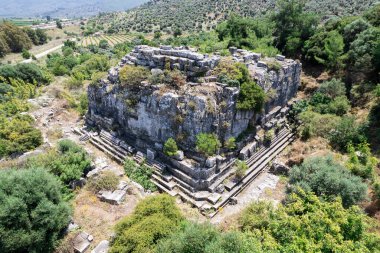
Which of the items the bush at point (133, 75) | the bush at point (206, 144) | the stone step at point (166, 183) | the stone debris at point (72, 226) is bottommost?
the stone step at point (166, 183)

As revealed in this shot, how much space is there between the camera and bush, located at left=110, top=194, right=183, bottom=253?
10.7 metres

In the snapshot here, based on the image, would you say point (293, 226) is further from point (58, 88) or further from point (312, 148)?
point (58, 88)

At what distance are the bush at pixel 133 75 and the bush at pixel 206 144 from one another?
Result: 6311 mm

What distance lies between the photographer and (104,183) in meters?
16.0

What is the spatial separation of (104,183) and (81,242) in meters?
3.87

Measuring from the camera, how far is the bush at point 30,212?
11.1 meters

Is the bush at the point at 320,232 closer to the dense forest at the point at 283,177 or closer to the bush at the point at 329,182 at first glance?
the dense forest at the point at 283,177

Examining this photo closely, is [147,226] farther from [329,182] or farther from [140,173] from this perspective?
[329,182]

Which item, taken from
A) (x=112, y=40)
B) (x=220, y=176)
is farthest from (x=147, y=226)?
(x=112, y=40)

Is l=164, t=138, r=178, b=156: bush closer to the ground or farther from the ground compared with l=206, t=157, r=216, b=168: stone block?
farther from the ground

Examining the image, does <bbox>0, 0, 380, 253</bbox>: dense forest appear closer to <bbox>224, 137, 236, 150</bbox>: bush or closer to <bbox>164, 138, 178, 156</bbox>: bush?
<bbox>164, 138, 178, 156</bbox>: bush

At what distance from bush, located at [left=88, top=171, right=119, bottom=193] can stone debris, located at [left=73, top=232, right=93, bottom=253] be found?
10.8 ft

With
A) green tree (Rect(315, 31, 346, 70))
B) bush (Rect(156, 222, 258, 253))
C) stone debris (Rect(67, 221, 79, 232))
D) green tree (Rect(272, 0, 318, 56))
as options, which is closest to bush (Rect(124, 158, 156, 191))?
stone debris (Rect(67, 221, 79, 232))

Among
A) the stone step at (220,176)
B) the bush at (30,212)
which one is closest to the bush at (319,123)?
the stone step at (220,176)
